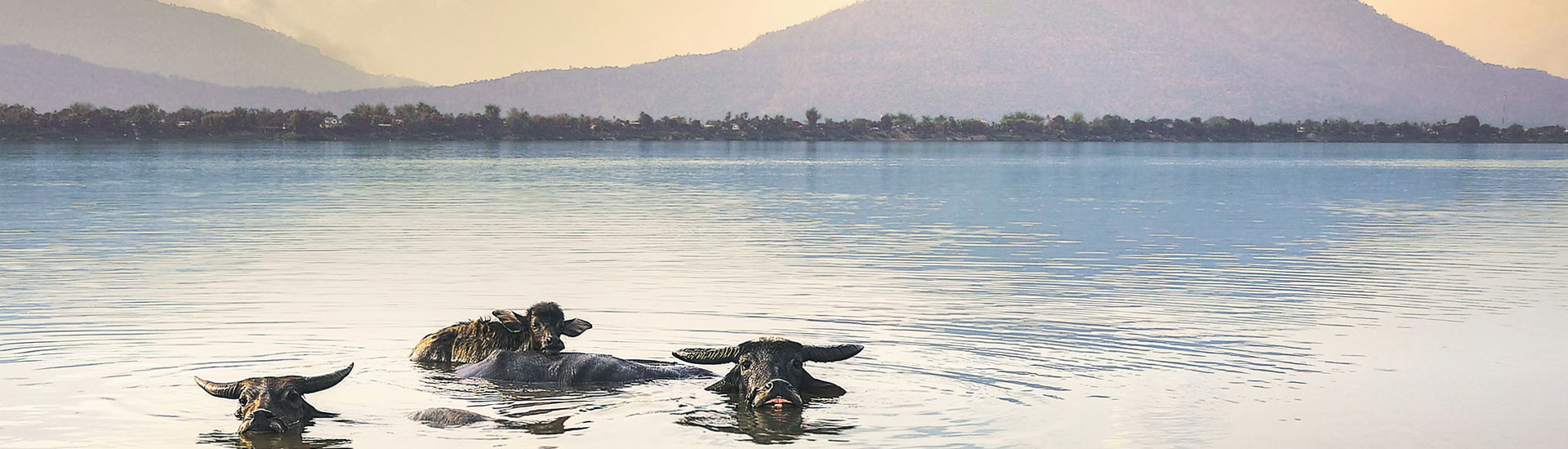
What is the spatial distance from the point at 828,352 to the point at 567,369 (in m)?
2.73

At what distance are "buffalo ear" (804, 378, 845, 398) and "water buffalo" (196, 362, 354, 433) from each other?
14.7ft

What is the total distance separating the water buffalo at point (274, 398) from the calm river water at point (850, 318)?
23 cm

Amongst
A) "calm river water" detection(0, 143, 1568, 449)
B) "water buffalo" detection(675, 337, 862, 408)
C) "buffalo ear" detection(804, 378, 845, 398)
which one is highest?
"water buffalo" detection(675, 337, 862, 408)

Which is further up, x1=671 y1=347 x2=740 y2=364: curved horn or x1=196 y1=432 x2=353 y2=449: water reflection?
x1=671 y1=347 x2=740 y2=364: curved horn

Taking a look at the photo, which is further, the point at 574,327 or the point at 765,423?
the point at 574,327

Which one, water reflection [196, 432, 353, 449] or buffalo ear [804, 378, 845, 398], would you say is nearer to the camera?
water reflection [196, 432, 353, 449]

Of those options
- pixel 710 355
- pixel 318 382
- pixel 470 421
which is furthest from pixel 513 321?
pixel 318 382

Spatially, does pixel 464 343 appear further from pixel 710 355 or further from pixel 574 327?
pixel 710 355

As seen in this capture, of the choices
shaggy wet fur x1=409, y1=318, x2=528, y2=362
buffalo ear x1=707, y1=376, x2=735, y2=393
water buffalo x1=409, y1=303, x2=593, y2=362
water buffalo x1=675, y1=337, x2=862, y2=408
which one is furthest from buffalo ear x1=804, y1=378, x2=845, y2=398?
shaggy wet fur x1=409, y1=318, x2=528, y2=362

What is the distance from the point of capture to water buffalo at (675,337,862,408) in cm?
1588

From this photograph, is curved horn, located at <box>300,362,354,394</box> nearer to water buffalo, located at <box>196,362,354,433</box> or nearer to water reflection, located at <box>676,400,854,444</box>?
water buffalo, located at <box>196,362,354,433</box>

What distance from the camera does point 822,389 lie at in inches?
655

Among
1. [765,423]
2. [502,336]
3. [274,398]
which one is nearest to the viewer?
[274,398]

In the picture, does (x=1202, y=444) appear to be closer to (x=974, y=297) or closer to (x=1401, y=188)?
(x=974, y=297)
